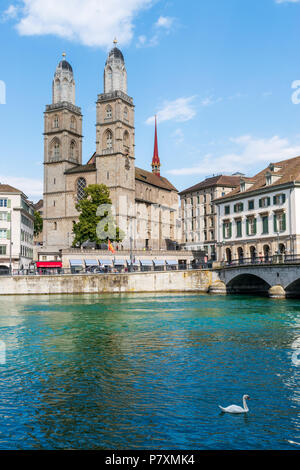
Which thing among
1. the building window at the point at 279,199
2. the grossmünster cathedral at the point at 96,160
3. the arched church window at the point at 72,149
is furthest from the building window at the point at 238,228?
the arched church window at the point at 72,149

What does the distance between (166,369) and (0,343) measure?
32.9ft

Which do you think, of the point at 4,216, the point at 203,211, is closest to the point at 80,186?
the point at 203,211

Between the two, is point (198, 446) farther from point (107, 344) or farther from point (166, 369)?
point (107, 344)

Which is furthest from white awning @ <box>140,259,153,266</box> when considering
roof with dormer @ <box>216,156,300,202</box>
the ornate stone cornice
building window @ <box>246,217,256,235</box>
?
the ornate stone cornice

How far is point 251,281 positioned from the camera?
2323 inches

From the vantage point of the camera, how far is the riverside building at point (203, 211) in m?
91.9

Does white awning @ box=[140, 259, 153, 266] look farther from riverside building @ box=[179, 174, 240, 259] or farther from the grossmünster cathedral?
riverside building @ box=[179, 174, 240, 259]

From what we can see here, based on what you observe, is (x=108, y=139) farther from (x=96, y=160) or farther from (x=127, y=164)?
(x=127, y=164)

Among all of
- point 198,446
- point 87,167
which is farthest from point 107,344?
point 87,167

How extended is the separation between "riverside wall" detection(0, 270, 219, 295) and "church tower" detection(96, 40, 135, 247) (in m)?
30.8

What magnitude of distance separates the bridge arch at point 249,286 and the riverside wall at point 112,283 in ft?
7.16

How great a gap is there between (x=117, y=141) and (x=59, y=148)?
1407 centimetres

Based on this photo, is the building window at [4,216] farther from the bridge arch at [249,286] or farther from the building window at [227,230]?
the bridge arch at [249,286]

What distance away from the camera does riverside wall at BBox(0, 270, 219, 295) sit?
59.0m
